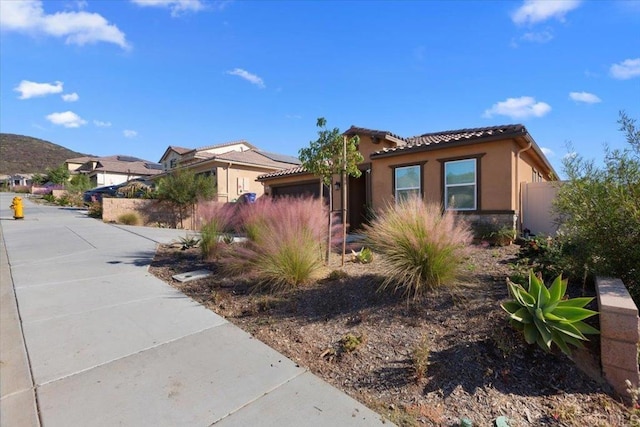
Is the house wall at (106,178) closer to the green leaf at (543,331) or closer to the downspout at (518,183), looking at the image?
the downspout at (518,183)

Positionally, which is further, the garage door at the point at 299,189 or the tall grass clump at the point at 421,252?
the garage door at the point at 299,189

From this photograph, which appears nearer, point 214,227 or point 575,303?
point 575,303

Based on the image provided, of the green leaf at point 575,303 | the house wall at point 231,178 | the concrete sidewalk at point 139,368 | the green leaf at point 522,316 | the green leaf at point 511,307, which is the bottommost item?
the concrete sidewalk at point 139,368

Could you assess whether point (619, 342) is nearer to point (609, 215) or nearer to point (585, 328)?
point (585, 328)

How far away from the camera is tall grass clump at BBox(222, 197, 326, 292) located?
5.04 metres

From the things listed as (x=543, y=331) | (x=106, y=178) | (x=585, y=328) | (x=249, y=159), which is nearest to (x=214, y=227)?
(x=543, y=331)

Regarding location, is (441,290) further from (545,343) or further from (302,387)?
(302,387)

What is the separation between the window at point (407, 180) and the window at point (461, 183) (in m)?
0.90

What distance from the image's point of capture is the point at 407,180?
1141 cm

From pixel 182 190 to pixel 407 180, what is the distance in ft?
39.2

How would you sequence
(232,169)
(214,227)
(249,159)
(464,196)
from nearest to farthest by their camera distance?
(214,227)
(464,196)
(232,169)
(249,159)

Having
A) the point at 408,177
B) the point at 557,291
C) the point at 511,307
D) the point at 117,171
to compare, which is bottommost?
the point at 511,307

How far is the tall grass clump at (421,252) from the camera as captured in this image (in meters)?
4.15

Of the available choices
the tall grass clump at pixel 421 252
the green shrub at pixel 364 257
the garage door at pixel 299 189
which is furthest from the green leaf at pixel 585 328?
the garage door at pixel 299 189
